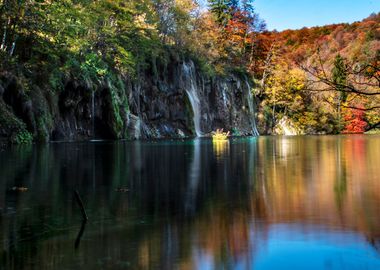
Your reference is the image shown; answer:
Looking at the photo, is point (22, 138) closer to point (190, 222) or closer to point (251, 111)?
point (190, 222)

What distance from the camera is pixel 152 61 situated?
148ft

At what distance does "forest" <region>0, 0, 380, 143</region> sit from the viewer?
4.91 meters

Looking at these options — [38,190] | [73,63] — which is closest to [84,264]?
[38,190]

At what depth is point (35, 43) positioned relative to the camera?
27453 mm

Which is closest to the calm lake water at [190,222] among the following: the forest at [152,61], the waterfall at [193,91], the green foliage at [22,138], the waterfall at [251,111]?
the forest at [152,61]

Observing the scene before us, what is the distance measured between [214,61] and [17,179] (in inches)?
2014

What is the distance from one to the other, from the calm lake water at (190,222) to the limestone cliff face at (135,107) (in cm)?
1630

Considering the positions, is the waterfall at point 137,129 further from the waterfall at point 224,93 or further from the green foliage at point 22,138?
the waterfall at point 224,93

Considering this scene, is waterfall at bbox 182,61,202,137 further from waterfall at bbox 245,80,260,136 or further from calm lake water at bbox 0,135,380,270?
calm lake water at bbox 0,135,380,270

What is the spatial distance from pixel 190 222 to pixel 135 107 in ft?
121

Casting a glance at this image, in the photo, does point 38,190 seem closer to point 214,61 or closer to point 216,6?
point 214,61

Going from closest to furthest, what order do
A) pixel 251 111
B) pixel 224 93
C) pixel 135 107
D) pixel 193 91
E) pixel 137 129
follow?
pixel 137 129 < pixel 135 107 < pixel 193 91 < pixel 224 93 < pixel 251 111

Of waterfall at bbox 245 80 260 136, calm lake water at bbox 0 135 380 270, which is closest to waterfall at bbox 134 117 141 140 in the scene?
waterfall at bbox 245 80 260 136

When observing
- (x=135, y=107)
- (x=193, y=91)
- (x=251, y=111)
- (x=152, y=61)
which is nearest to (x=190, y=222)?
(x=135, y=107)
